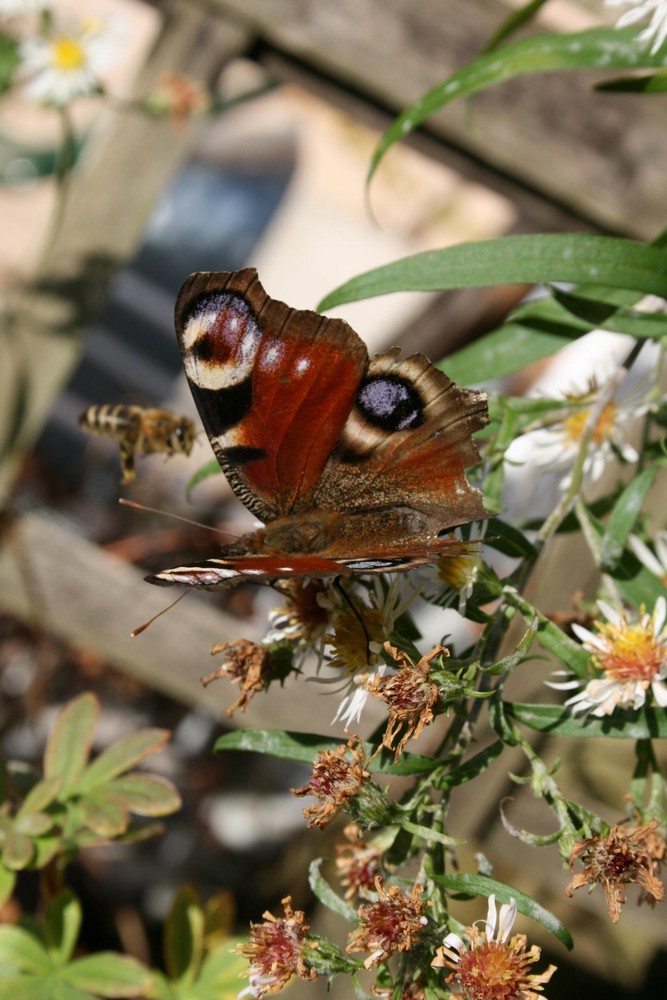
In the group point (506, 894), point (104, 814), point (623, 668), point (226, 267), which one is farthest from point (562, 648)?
point (226, 267)

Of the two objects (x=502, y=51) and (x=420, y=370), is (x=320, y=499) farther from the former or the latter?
(x=502, y=51)

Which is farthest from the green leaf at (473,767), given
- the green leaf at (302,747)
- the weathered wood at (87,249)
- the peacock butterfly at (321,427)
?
the weathered wood at (87,249)

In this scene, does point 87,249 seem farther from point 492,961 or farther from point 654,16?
point 492,961

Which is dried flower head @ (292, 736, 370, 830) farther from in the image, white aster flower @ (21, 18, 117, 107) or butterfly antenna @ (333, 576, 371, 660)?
white aster flower @ (21, 18, 117, 107)

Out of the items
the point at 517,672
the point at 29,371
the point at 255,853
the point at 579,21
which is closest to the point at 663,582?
the point at 517,672

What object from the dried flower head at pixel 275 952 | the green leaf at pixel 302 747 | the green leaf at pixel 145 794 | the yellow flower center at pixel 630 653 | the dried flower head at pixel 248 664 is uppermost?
the yellow flower center at pixel 630 653

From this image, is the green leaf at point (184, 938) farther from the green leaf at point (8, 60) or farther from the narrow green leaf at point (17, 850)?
the green leaf at point (8, 60)
